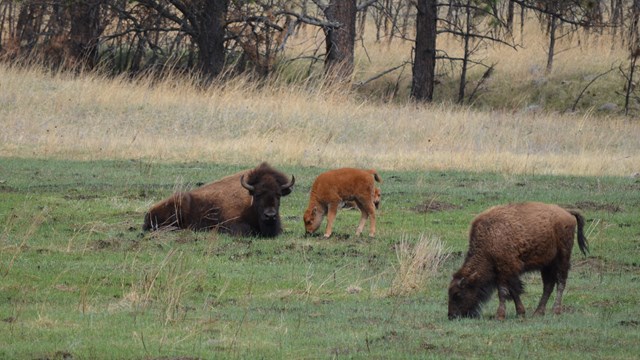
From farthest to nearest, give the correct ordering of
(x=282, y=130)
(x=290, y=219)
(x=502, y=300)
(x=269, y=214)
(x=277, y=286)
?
(x=282, y=130) < (x=290, y=219) < (x=269, y=214) < (x=277, y=286) < (x=502, y=300)

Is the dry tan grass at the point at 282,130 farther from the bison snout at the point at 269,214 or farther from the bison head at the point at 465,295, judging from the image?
the bison head at the point at 465,295

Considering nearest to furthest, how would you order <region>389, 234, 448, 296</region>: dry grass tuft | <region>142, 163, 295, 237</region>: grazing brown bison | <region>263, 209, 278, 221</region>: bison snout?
<region>389, 234, 448, 296</region>: dry grass tuft < <region>263, 209, 278, 221</region>: bison snout < <region>142, 163, 295, 237</region>: grazing brown bison

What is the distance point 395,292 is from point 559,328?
231 centimetres

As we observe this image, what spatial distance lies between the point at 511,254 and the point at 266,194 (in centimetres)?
526

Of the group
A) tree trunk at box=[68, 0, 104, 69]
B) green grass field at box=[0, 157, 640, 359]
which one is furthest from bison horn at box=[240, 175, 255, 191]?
tree trunk at box=[68, 0, 104, 69]

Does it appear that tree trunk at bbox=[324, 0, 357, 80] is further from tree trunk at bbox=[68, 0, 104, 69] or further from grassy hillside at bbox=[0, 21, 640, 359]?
tree trunk at bbox=[68, 0, 104, 69]

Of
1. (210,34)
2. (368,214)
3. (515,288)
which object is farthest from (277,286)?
(210,34)

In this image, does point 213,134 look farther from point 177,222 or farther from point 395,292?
point 395,292

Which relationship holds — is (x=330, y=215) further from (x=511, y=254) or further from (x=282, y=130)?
(x=282, y=130)

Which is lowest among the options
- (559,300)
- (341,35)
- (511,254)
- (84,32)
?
(559,300)

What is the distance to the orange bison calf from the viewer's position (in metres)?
13.5

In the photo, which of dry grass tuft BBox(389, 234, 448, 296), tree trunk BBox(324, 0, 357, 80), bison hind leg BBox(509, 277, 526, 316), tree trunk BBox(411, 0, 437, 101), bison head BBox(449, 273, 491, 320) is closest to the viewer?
bison hind leg BBox(509, 277, 526, 316)

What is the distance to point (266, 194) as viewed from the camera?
44.7 feet

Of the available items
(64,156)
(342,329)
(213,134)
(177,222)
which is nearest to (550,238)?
(342,329)
